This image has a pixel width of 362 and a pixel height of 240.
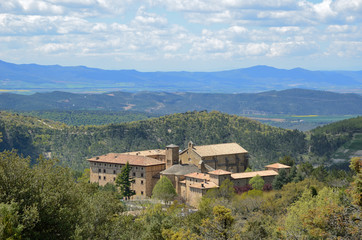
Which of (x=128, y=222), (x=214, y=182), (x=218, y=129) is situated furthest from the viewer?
(x=218, y=129)

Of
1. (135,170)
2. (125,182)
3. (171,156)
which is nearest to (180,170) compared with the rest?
(171,156)

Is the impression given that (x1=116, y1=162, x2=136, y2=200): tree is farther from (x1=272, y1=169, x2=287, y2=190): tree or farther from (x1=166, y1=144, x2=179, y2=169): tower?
(x1=272, y1=169, x2=287, y2=190): tree

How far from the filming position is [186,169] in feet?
266

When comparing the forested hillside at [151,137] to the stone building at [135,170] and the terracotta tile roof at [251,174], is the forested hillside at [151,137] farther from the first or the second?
the terracotta tile roof at [251,174]

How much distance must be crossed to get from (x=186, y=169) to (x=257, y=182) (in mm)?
10672

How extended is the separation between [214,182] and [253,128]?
338ft

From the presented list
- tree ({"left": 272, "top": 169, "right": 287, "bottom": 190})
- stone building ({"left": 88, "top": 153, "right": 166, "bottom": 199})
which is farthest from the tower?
tree ({"left": 272, "top": 169, "right": 287, "bottom": 190})

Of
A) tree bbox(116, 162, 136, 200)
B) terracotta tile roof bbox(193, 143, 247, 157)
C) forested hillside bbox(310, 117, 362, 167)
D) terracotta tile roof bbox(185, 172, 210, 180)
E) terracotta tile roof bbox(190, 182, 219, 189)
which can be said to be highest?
terracotta tile roof bbox(193, 143, 247, 157)

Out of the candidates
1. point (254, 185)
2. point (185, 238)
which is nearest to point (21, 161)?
point (185, 238)

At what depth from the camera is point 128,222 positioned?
4619cm

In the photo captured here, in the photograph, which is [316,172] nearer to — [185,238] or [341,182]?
[341,182]

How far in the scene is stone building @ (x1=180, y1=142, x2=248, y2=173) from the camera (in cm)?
8594

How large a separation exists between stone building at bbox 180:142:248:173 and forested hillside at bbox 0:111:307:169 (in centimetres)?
5074

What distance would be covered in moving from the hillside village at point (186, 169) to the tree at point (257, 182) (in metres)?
1.24
